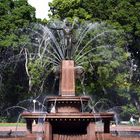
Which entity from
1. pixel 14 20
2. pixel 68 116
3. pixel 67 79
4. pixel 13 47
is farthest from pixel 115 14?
pixel 68 116

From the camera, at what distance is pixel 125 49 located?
43.0 m

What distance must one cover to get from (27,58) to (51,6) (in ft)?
21.3

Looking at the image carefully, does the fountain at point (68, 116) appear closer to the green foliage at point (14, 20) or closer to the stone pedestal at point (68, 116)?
the stone pedestal at point (68, 116)

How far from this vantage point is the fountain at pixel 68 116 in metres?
16.4

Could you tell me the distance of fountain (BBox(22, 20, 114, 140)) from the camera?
53.8ft

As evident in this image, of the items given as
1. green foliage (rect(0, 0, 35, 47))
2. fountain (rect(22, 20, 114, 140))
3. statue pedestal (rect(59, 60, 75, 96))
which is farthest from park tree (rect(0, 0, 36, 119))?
fountain (rect(22, 20, 114, 140))

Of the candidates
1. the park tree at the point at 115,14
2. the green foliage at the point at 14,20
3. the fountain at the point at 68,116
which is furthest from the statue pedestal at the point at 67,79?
the park tree at the point at 115,14

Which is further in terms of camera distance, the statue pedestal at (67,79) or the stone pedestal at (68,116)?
the statue pedestal at (67,79)

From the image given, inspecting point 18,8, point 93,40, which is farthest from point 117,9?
point 18,8

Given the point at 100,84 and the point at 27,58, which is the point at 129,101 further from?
the point at 27,58

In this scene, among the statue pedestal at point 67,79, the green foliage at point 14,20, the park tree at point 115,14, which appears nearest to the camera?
the statue pedestal at point 67,79

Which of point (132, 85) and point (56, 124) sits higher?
point (132, 85)

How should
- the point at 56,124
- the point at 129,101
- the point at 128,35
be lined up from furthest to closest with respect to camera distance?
1. the point at 129,101
2. the point at 128,35
3. the point at 56,124

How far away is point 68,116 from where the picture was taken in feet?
53.3
